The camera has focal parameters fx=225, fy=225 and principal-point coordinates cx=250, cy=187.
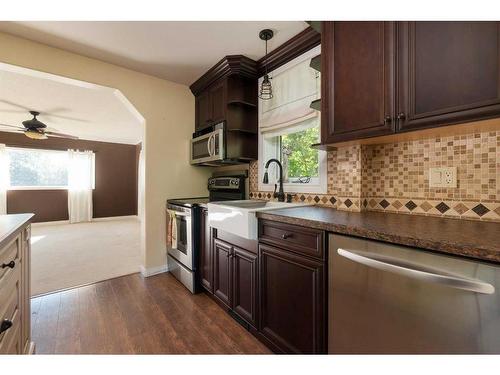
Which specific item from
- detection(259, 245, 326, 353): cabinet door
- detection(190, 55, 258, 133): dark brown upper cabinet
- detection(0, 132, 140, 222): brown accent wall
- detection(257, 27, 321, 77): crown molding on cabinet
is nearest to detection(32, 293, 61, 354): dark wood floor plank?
detection(259, 245, 326, 353): cabinet door

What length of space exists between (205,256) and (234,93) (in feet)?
5.65

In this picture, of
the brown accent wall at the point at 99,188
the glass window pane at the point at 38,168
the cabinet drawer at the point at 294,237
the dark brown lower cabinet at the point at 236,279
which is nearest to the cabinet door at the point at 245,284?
the dark brown lower cabinet at the point at 236,279

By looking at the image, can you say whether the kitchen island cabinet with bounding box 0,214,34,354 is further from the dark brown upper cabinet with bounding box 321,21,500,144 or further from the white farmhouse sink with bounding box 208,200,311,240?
the dark brown upper cabinet with bounding box 321,21,500,144

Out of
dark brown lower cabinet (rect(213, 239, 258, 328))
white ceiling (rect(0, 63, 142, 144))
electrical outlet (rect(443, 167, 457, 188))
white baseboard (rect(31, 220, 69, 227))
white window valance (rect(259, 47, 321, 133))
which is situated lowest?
white baseboard (rect(31, 220, 69, 227))

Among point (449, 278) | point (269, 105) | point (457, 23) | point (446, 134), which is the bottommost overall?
point (449, 278)

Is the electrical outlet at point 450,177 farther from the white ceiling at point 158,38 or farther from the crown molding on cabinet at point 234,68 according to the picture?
the crown molding on cabinet at point 234,68

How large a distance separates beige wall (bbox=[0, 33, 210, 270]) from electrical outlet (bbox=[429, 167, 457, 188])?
8.39 ft

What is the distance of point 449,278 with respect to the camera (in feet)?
2.45

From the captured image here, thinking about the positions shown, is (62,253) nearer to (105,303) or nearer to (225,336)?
(105,303)

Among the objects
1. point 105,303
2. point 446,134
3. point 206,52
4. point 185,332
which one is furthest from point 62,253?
point 446,134

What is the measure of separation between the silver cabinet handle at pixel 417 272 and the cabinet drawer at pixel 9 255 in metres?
1.44

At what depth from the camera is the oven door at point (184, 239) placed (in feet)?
7.68

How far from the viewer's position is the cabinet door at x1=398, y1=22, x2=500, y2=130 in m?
0.93
